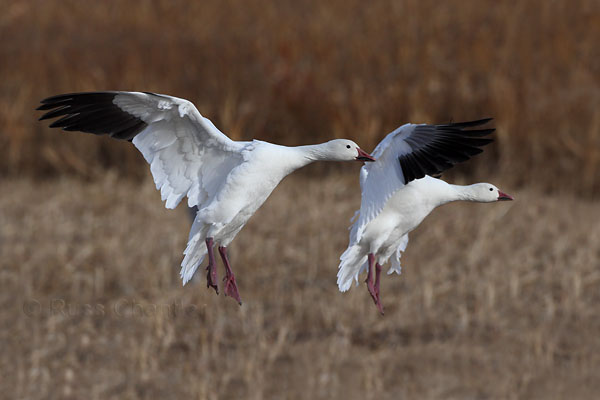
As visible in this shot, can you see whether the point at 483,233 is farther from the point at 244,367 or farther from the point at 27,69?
the point at 27,69

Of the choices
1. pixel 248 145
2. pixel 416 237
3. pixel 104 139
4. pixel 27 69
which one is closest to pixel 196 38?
pixel 104 139

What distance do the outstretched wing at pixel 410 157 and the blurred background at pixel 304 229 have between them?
3.91m

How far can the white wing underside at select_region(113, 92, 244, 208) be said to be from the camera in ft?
4.22

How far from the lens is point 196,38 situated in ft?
23.1

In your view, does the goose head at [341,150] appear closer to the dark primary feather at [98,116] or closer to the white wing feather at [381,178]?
the white wing feather at [381,178]

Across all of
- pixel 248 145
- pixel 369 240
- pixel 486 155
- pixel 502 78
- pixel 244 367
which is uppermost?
pixel 502 78

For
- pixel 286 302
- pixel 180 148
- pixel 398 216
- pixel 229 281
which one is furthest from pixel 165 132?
pixel 286 302

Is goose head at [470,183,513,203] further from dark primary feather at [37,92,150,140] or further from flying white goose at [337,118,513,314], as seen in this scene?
dark primary feather at [37,92,150,140]

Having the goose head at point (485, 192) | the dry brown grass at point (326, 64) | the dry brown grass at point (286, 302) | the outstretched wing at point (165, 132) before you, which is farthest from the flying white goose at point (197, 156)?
the dry brown grass at point (286, 302)

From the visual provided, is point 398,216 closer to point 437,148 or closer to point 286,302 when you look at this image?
point 437,148

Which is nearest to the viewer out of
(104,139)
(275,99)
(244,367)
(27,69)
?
(275,99)

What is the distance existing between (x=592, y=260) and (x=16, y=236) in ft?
14.6

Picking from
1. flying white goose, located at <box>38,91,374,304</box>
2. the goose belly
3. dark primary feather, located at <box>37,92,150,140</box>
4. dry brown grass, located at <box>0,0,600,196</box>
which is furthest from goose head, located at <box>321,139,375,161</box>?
dry brown grass, located at <box>0,0,600,196</box>

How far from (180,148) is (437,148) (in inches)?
15.8
